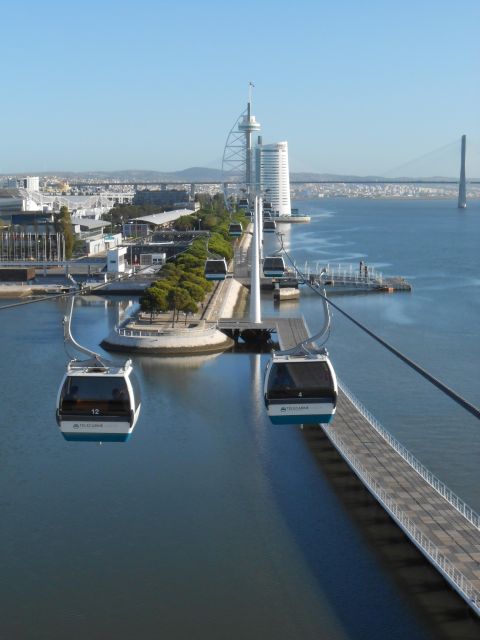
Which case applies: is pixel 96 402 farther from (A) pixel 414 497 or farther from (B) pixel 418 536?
(A) pixel 414 497

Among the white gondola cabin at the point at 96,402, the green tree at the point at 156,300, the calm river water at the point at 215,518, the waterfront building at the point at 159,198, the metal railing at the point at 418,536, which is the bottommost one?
the calm river water at the point at 215,518

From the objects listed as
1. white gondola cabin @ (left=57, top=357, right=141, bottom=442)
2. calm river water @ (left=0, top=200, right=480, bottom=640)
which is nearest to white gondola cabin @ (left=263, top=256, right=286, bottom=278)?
calm river water @ (left=0, top=200, right=480, bottom=640)

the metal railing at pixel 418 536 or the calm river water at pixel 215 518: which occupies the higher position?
the metal railing at pixel 418 536

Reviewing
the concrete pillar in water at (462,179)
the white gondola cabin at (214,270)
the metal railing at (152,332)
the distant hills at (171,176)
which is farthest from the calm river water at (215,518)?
the distant hills at (171,176)

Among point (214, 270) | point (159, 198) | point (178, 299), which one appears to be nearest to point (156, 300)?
point (178, 299)

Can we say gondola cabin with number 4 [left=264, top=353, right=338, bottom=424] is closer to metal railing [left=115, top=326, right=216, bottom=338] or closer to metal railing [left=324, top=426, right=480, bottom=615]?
metal railing [left=324, top=426, right=480, bottom=615]

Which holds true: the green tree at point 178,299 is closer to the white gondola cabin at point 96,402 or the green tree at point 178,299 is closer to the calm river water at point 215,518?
the calm river water at point 215,518

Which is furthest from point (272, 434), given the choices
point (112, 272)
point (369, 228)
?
point (369, 228)
